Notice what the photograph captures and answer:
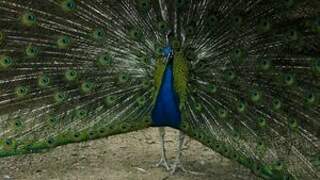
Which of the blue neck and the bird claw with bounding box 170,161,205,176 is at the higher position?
the blue neck

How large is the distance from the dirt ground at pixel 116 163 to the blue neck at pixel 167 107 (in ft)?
1.87

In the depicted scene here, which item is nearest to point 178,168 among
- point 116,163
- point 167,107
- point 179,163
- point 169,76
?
point 179,163

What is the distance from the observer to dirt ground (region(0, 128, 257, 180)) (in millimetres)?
4887

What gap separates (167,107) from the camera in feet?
14.5

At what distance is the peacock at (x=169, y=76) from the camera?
4.24 metres

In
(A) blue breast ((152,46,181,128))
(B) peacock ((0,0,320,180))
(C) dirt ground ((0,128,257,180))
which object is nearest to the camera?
(B) peacock ((0,0,320,180))

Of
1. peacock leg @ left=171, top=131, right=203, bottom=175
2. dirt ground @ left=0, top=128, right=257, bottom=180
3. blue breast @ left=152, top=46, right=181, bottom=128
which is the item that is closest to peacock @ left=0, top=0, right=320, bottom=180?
blue breast @ left=152, top=46, right=181, bottom=128

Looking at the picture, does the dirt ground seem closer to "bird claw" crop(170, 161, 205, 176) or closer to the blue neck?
"bird claw" crop(170, 161, 205, 176)

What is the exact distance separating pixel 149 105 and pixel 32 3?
1044 millimetres

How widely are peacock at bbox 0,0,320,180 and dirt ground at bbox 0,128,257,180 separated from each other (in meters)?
0.56

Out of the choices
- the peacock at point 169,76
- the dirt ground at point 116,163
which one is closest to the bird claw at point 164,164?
the dirt ground at point 116,163

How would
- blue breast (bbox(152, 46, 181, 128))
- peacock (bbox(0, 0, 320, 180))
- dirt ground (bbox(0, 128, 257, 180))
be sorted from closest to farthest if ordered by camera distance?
peacock (bbox(0, 0, 320, 180)), blue breast (bbox(152, 46, 181, 128)), dirt ground (bbox(0, 128, 257, 180))

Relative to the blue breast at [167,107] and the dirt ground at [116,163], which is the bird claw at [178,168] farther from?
the blue breast at [167,107]

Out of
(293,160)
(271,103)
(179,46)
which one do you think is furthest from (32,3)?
(293,160)
